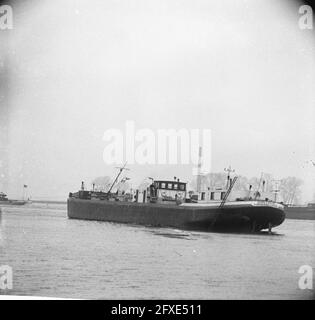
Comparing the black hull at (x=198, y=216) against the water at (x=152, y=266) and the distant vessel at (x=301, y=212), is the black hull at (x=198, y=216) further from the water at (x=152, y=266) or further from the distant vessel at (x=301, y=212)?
the distant vessel at (x=301, y=212)

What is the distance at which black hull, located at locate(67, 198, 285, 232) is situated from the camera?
2234 cm

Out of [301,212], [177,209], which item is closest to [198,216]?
[177,209]

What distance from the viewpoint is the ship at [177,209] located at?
73.5 feet

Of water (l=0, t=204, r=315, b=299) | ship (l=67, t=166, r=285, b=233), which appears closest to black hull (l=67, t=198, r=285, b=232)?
ship (l=67, t=166, r=285, b=233)

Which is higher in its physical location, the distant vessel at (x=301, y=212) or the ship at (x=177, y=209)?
the ship at (x=177, y=209)

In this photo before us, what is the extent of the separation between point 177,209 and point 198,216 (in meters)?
1.71

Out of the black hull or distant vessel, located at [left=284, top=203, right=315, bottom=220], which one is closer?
the black hull

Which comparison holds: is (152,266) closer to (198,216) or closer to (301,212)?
(198,216)

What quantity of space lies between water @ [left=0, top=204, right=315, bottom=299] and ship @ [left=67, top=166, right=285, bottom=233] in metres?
3.34

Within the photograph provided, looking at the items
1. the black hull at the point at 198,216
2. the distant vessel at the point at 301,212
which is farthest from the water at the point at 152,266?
the distant vessel at the point at 301,212

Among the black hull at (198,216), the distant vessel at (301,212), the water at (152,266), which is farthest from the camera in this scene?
the distant vessel at (301,212)

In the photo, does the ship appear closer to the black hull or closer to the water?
the black hull
